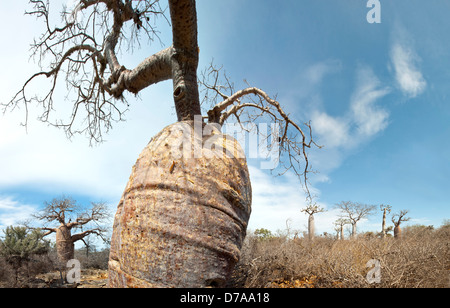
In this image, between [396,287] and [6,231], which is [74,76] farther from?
[6,231]

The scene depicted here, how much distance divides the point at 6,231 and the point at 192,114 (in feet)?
29.7

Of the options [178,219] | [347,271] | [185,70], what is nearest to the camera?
[178,219]

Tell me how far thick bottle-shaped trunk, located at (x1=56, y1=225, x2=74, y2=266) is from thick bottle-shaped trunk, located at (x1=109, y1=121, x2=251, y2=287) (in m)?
7.68

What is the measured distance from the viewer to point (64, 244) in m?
8.15

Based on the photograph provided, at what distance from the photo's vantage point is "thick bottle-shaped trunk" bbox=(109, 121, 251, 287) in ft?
5.62

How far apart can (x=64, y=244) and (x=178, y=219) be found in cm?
847

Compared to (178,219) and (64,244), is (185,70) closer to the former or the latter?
(178,219)

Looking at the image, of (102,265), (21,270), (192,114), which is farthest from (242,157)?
(102,265)

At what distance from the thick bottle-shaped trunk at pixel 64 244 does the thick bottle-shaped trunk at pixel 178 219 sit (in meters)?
7.68

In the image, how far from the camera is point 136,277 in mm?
1736

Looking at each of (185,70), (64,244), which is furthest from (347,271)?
(64,244)

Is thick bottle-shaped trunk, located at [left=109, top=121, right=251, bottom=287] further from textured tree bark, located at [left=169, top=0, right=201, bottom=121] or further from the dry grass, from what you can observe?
the dry grass
